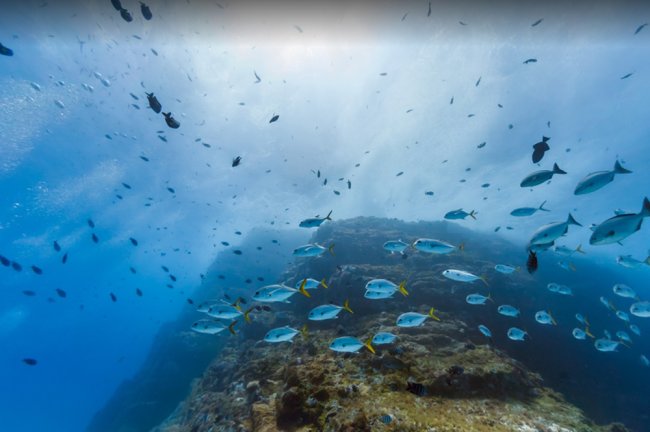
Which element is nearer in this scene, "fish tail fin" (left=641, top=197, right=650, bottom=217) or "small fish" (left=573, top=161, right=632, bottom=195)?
"fish tail fin" (left=641, top=197, right=650, bottom=217)

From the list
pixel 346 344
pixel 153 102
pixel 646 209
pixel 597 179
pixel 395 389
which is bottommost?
pixel 395 389

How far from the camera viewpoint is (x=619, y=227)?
3.76 m

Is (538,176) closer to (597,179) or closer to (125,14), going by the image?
(597,179)

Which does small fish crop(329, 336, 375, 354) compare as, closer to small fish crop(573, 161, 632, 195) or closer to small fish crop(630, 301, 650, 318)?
small fish crop(573, 161, 632, 195)

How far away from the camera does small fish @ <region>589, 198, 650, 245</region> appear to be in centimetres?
368

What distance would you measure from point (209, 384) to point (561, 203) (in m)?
55.0

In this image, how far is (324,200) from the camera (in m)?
49.6

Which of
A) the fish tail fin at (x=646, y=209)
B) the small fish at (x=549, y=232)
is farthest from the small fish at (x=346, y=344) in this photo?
the fish tail fin at (x=646, y=209)

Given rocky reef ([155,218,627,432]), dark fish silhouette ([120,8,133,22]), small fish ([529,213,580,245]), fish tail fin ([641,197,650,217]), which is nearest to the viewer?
fish tail fin ([641,197,650,217])

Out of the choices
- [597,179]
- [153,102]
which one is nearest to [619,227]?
[597,179]

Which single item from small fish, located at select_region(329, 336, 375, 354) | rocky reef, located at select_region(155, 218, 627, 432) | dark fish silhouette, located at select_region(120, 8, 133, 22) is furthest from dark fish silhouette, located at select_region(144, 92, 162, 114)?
rocky reef, located at select_region(155, 218, 627, 432)

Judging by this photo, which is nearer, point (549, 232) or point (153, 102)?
point (549, 232)

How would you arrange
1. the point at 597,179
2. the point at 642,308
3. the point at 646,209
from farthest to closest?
the point at 642,308 → the point at 597,179 → the point at 646,209

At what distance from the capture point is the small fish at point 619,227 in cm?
368
